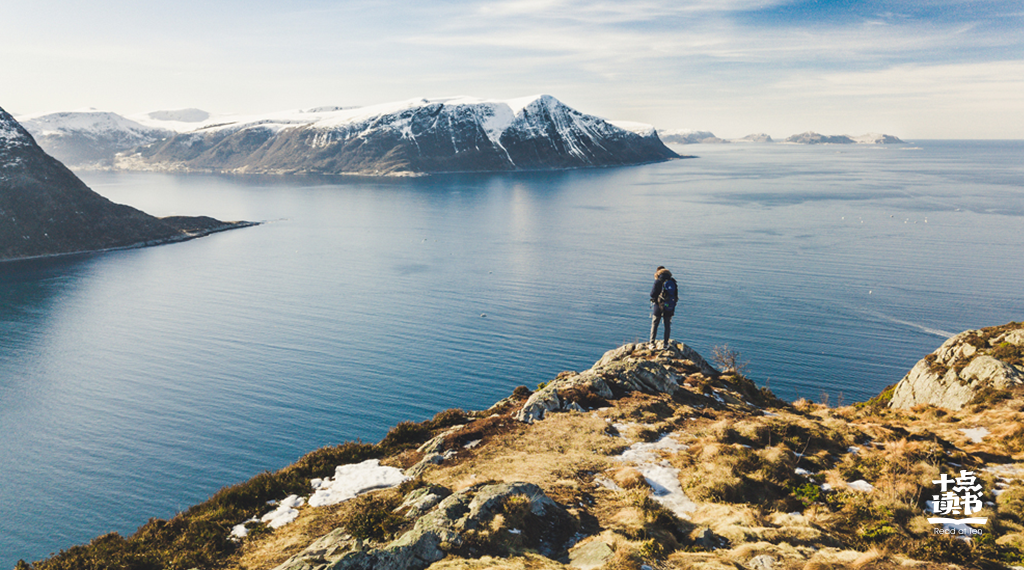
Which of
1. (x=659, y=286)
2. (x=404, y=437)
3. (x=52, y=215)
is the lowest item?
(x=404, y=437)

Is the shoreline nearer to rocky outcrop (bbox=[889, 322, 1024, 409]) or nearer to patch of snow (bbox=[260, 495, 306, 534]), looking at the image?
patch of snow (bbox=[260, 495, 306, 534])

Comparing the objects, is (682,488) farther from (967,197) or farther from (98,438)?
(967,197)

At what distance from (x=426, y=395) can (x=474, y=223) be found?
4469 inches

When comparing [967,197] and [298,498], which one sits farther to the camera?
[967,197]

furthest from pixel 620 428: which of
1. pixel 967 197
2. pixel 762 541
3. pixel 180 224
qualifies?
pixel 967 197

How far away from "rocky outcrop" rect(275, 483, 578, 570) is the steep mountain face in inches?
6760

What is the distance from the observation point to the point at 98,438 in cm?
4841

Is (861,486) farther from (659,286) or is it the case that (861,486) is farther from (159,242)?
(159,242)

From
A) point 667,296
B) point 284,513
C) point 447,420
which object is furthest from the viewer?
point 667,296

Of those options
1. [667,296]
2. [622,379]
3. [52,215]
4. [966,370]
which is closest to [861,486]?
[622,379]

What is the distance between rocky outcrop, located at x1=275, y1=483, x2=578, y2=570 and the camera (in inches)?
477

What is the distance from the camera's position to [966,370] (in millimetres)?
26203

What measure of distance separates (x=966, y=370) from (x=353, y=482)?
31.2 metres

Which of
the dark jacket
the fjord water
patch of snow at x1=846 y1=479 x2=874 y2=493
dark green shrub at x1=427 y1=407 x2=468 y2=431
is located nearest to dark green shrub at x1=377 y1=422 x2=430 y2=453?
→ dark green shrub at x1=427 y1=407 x2=468 y2=431
